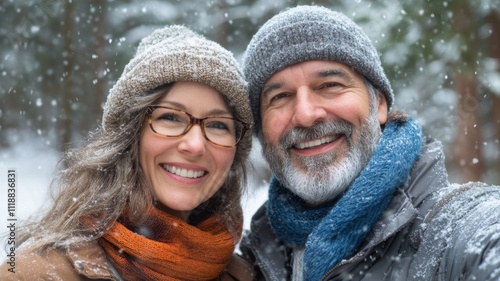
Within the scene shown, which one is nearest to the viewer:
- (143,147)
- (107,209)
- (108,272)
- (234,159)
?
(108,272)

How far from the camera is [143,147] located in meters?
2.98

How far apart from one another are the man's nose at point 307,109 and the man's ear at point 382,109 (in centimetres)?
43

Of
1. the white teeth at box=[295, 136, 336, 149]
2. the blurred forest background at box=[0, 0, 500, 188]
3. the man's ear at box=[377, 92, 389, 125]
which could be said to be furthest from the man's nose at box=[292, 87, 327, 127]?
the blurred forest background at box=[0, 0, 500, 188]

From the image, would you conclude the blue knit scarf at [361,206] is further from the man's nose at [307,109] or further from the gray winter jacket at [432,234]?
the man's nose at [307,109]

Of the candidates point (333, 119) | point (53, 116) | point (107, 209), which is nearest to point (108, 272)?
point (107, 209)

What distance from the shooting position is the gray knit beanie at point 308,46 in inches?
120

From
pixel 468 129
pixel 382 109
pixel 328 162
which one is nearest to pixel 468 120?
pixel 468 129

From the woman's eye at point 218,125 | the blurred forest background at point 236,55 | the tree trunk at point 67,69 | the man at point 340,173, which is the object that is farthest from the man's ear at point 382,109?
the tree trunk at point 67,69

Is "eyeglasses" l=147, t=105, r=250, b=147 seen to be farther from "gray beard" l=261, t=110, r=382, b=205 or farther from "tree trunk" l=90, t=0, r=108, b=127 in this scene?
"tree trunk" l=90, t=0, r=108, b=127

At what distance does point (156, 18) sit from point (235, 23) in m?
1.84

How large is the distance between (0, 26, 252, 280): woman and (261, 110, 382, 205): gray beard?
38 cm

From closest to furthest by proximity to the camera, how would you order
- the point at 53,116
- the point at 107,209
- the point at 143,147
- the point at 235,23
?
the point at 107,209 < the point at 143,147 < the point at 235,23 < the point at 53,116

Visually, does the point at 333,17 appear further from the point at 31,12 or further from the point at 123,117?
the point at 31,12

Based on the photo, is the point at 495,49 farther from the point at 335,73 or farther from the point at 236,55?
the point at 335,73
